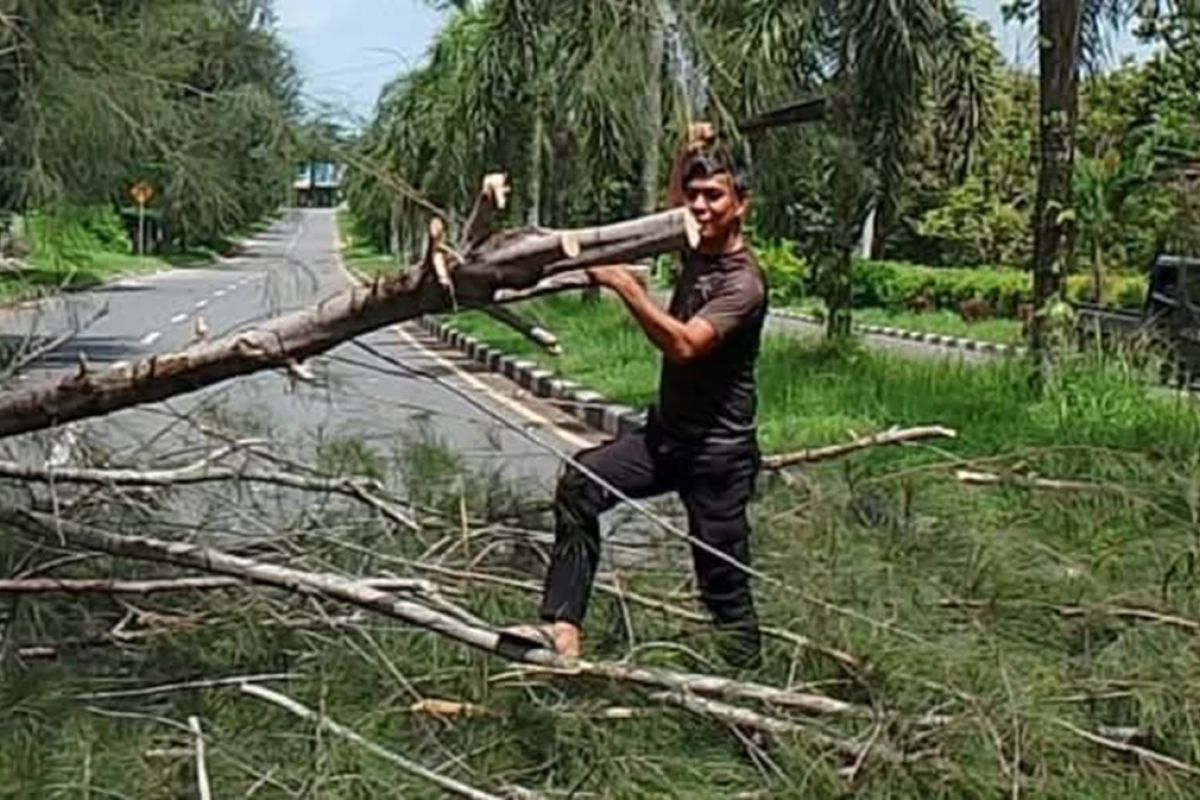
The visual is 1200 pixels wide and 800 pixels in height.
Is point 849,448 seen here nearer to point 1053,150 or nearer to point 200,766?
point 200,766

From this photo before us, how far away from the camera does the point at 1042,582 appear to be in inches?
206

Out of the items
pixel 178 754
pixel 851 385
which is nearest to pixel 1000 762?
pixel 178 754

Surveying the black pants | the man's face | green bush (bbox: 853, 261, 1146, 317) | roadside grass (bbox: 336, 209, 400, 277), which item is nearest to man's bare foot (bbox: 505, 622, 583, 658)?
the black pants

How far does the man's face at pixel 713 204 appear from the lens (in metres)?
5.13

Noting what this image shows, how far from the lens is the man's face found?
5.13 metres

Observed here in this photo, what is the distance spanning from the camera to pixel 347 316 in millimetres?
4617

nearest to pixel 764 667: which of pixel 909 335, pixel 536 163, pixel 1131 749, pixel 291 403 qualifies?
pixel 1131 749

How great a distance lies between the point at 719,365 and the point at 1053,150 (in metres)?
8.20

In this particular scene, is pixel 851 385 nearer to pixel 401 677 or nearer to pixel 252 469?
pixel 252 469

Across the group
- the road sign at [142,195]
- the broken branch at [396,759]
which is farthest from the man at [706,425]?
the road sign at [142,195]

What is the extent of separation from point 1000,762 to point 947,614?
97cm

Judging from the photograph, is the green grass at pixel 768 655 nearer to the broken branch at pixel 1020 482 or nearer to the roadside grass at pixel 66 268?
the broken branch at pixel 1020 482

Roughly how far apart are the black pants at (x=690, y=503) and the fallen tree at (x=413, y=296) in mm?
755

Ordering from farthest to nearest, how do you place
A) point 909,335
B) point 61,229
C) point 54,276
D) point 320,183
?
point 909,335 → point 61,229 → point 54,276 → point 320,183
